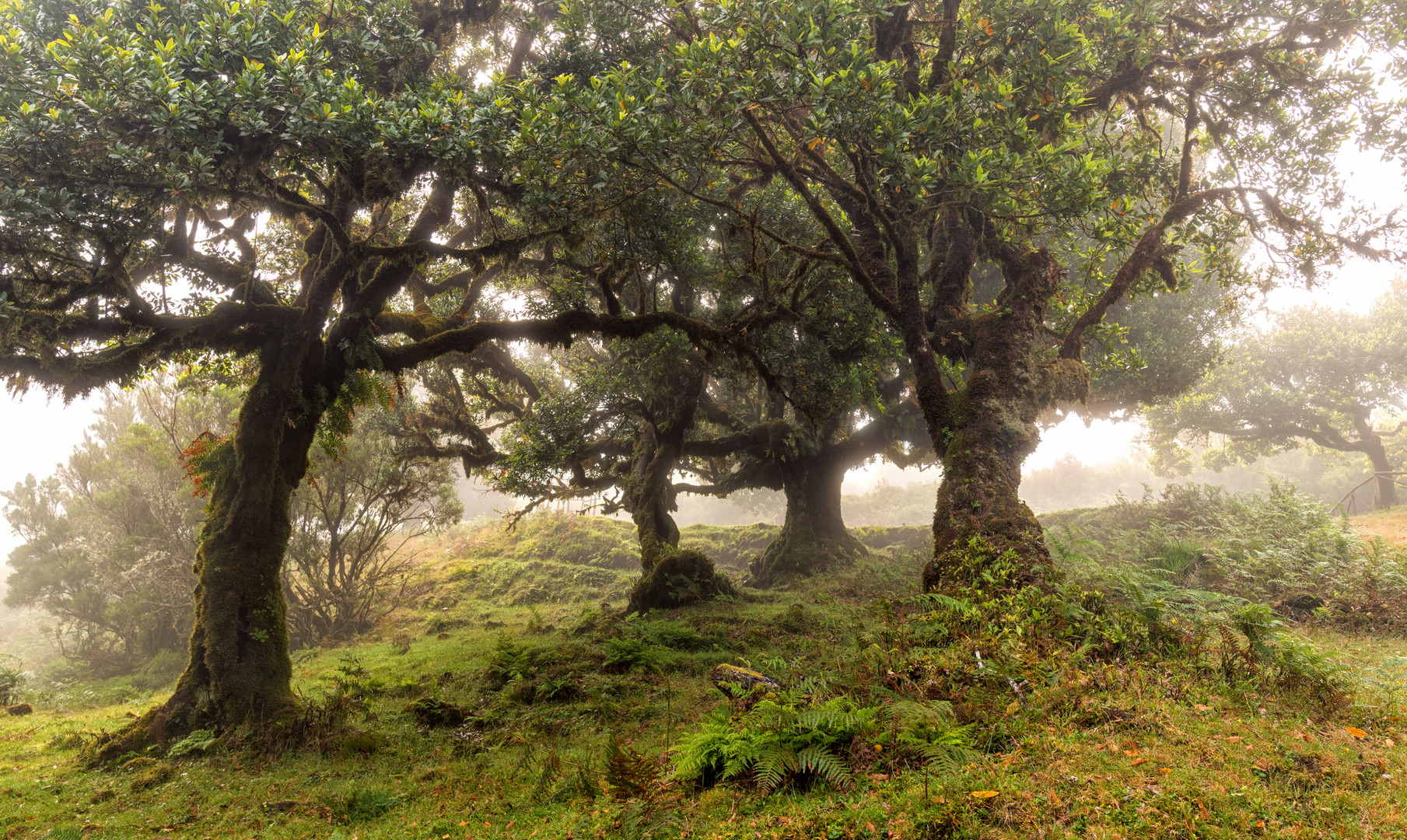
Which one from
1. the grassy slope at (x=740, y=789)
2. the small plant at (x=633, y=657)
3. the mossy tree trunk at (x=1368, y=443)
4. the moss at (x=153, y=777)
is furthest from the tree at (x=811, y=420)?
the mossy tree trunk at (x=1368, y=443)

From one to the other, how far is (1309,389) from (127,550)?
169 feet

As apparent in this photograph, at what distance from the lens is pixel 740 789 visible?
4.30 meters

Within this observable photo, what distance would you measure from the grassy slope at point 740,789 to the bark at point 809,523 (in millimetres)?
7728

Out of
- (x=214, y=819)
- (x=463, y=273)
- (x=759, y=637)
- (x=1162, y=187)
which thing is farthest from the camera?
(x=463, y=273)

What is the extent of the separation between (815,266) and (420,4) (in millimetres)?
9631

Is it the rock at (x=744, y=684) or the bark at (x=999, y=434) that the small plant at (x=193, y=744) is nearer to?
the rock at (x=744, y=684)

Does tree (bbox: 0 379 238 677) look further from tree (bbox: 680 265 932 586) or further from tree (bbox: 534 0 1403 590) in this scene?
tree (bbox: 534 0 1403 590)

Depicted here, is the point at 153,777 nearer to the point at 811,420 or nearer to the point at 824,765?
the point at 824,765

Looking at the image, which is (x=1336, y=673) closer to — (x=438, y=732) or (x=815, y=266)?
(x=438, y=732)

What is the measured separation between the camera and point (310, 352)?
10.1m

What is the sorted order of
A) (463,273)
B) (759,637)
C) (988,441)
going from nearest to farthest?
(988,441) → (759,637) → (463,273)

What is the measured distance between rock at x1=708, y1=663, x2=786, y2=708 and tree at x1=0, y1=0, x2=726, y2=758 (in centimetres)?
618

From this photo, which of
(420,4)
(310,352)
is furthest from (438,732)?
(420,4)

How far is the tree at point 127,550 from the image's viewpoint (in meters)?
18.5
